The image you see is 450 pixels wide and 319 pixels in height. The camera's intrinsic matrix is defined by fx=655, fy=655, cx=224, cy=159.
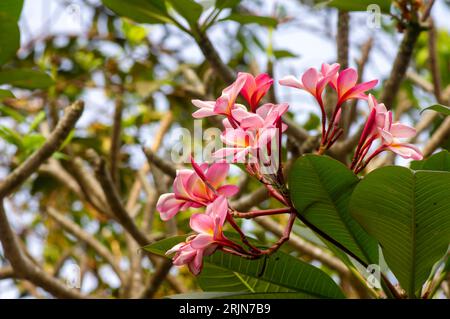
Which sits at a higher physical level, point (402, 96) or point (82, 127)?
point (402, 96)

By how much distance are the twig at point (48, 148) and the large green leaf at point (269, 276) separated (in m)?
0.40

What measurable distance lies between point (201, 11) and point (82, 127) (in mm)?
1414

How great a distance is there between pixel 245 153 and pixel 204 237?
3.6 inches

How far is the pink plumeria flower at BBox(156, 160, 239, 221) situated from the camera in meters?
0.67

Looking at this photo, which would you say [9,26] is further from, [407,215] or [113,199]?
[407,215]

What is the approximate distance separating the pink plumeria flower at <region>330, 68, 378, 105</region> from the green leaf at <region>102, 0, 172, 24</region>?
1.78ft

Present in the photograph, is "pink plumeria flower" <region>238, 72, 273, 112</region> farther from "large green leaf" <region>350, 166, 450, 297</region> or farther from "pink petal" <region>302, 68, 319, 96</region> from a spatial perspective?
"large green leaf" <region>350, 166, 450, 297</region>

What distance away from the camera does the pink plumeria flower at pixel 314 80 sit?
2.40 feet

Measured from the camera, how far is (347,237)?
80 centimetres

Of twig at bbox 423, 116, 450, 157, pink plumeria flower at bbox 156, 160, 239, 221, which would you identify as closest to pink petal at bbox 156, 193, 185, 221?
pink plumeria flower at bbox 156, 160, 239, 221

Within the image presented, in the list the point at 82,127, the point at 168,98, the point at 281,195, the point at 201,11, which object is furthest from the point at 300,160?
the point at 82,127

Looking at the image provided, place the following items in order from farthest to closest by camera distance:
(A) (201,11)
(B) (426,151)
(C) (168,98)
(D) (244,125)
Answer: (C) (168,98), (B) (426,151), (A) (201,11), (D) (244,125)

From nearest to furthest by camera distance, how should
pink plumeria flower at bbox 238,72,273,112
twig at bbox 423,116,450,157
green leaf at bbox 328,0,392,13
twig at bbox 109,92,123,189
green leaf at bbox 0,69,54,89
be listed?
pink plumeria flower at bbox 238,72,273,112, green leaf at bbox 328,0,392,13, green leaf at bbox 0,69,54,89, twig at bbox 423,116,450,157, twig at bbox 109,92,123,189

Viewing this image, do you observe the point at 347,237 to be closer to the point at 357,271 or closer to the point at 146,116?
the point at 357,271
